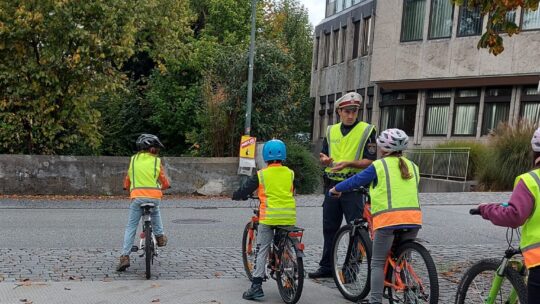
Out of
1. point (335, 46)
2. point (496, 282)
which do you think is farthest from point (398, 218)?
point (335, 46)

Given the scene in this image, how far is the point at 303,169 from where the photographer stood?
56.3 feet

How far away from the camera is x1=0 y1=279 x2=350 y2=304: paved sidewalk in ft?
19.2

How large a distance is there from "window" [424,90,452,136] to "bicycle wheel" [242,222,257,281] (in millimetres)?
21080

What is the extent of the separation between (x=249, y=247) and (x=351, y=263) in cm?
122

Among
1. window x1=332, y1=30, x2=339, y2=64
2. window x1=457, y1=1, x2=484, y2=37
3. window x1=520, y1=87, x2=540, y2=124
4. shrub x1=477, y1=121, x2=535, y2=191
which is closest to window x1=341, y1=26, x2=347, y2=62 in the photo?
window x1=332, y1=30, x2=339, y2=64

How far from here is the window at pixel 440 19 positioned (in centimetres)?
2575

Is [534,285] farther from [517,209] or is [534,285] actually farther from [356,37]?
[356,37]

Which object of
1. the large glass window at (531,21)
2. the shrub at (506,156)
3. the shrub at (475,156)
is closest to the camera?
the shrub at (506,156)

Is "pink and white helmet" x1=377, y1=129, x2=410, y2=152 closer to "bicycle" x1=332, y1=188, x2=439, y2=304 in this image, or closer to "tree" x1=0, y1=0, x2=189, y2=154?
"bicycle" x1=332, y1=188, x2=439, y2=304

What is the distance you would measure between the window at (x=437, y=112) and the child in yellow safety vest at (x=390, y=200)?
22045 millimetres

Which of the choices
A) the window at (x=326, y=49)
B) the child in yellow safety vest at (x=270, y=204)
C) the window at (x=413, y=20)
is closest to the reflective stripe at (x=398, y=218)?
the child in yellow safety vest at (x=270, y=204)

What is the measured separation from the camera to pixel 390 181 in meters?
5.06

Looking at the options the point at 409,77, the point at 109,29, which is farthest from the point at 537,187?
the point at 409,77

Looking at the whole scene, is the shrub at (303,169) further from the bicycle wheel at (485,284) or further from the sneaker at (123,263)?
the bicycle wheel at (485,284)
